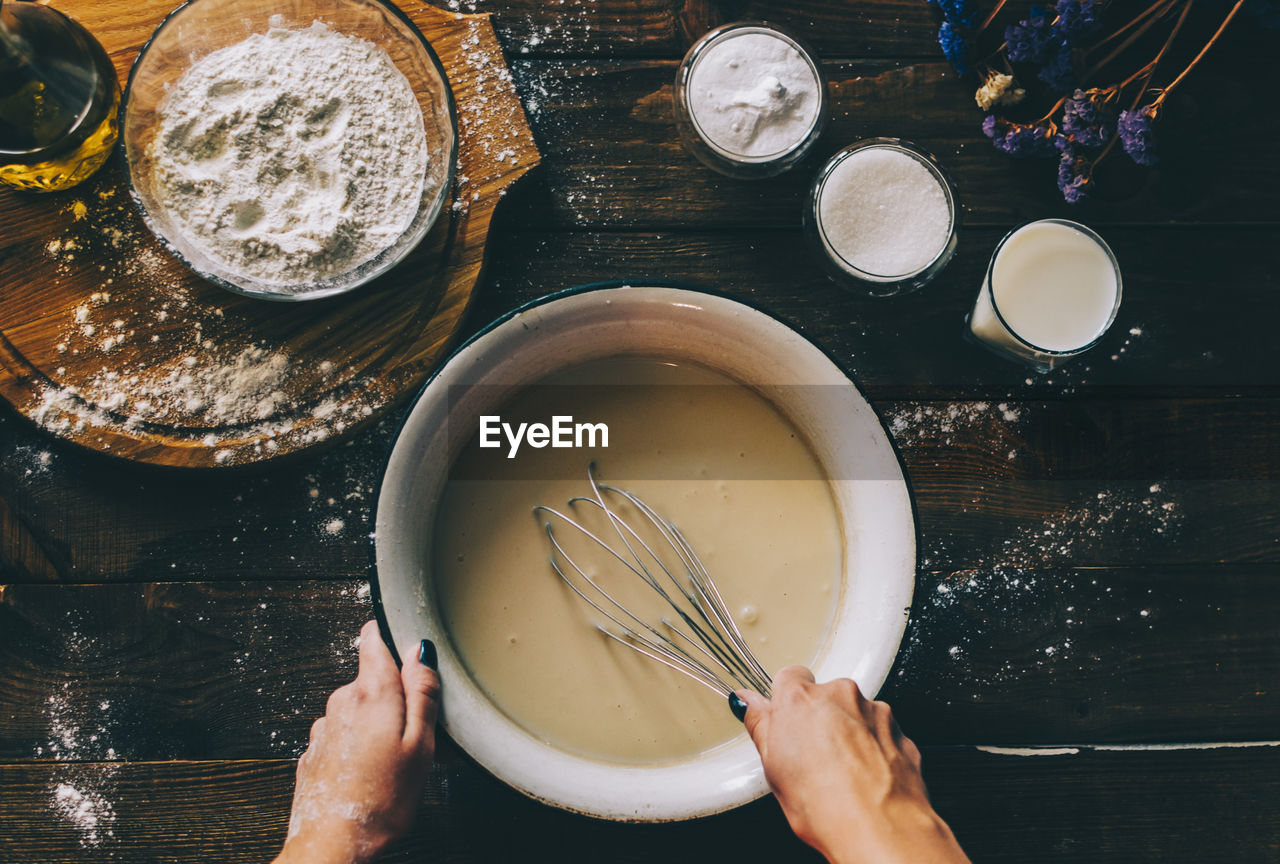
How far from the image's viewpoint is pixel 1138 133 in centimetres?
74

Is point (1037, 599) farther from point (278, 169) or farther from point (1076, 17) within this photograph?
point (278, 169)

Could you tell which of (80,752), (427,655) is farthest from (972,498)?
(80,752)

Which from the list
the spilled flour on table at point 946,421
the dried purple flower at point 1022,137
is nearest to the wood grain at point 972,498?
the spilled flour on table at point 946,421

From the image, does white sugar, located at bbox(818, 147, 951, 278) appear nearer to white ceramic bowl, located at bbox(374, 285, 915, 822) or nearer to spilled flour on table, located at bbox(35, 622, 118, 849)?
white ceramic bowl, located at bbox(374, 285, 915, 822)

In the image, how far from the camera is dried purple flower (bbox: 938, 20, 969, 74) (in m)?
0.79

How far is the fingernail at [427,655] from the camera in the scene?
64 centimetres

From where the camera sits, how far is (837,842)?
23.5 inches

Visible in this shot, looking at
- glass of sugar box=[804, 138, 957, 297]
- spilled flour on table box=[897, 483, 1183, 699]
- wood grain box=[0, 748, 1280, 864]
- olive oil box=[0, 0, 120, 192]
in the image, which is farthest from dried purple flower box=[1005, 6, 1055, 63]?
olive oil box=[0, 0, 120, 192]

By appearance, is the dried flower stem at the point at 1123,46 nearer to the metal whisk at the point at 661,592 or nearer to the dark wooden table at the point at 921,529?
the dark wooden table at the point at 921,529

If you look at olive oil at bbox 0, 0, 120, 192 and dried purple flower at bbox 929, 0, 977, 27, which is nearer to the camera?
olive oil at bbox 0, 0, 120, 192

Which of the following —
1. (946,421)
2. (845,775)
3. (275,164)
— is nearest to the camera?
(845,775)

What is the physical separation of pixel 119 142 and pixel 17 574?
0.44m

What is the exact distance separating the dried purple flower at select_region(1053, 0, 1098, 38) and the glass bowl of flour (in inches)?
Answer: 23.8

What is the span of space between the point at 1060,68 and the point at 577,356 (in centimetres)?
57
